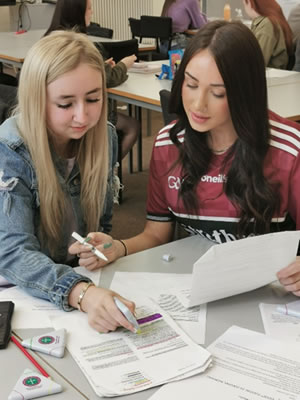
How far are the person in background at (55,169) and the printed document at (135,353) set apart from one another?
0.16 feet

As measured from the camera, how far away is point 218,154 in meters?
1.68

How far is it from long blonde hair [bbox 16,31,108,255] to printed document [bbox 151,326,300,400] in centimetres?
63

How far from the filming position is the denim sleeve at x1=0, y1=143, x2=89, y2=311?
134 centimetres

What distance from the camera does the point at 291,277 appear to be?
4.47 feet

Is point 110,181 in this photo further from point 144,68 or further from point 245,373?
point 144,68

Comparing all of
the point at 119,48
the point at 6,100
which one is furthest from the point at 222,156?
the point at 119,48

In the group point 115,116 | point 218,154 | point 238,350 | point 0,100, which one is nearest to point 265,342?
point 238,350

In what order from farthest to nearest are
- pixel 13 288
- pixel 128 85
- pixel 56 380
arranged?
1. pixel 128 85
2. pixel 13 288
3. pixel 56 380

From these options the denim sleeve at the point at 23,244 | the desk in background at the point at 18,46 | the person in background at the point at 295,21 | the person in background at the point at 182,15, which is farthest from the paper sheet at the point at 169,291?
the person in background at the point at 182,15

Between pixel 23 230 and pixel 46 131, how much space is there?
27cm

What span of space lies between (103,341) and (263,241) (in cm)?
40

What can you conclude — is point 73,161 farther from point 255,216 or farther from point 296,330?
point 296,330

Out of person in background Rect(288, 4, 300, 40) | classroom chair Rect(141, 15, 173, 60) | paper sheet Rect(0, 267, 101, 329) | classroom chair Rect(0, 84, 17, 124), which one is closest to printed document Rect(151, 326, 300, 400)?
paper sheet Rect(0, 267, 101, 329)

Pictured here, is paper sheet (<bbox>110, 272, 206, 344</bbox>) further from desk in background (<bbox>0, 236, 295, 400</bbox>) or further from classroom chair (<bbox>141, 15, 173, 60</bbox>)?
classroom chair (<bbox>141, 15, 173, 60</bbox>)
